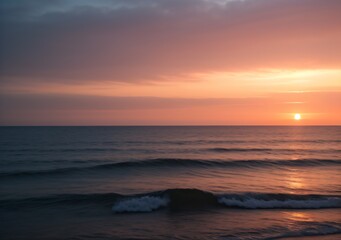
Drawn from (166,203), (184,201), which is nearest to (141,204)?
(166,203)

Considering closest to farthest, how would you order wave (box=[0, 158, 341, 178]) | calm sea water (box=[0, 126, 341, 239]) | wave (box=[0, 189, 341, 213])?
calm sea water (box=[0, 126, 341, 239]) < wave (box=[0, 189, 341, 213]) < wave (box=[0, 158, 341, 178])

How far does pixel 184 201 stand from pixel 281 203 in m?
4.46

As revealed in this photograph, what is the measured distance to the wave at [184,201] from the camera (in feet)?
47.4

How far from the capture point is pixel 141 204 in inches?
563

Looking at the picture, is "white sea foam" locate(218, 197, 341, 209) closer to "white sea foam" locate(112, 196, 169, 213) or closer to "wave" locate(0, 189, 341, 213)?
"wave" locate(0, 189, 341, 213)

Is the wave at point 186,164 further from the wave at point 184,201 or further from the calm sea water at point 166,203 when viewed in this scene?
the wave at point 184,201

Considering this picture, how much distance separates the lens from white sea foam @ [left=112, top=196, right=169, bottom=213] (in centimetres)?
1390

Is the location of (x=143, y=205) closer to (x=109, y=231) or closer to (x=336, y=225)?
(x=109, y=231)

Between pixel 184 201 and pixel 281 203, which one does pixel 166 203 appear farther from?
pixel 281 203

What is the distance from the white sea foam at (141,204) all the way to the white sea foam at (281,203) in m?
2.90

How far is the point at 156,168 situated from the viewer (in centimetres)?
2595

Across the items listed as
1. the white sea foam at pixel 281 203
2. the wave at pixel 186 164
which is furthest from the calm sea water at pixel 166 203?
the wave at pixel 186 164

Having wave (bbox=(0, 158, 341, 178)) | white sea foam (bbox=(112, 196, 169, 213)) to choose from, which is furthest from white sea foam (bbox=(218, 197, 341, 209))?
wave (bbox=(0, 158, 341, 178))

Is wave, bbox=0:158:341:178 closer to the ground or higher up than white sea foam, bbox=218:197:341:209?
higher up
